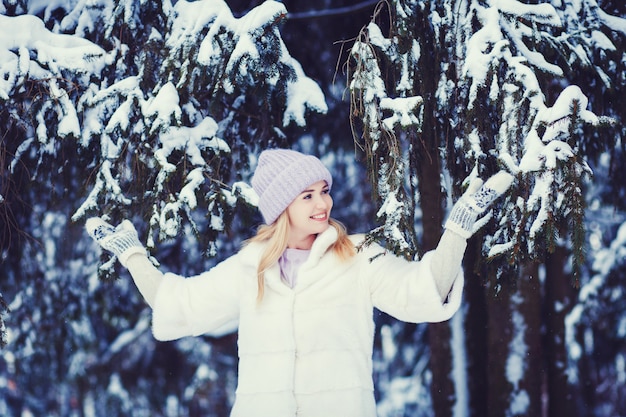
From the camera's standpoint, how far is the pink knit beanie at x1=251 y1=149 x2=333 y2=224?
3592 millimetres

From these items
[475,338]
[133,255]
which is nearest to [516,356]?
[475,338]

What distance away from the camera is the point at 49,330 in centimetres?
669

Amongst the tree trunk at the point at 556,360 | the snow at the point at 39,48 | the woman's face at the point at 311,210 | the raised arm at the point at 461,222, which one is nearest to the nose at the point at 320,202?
the woman's face at the point at 311,210

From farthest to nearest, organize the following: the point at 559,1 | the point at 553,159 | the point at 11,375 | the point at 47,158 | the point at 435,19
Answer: the point at 11,375, the point at 47,158, the point at 559,1, the point at 435,19, the point at 553,159

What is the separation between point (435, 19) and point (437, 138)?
2.03 ft

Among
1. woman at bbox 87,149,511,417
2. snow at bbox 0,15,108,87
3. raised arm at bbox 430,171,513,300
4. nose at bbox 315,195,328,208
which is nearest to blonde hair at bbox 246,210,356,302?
woman at bbox 87,149,511,417

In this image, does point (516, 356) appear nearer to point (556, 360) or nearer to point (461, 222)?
point (556, 360)

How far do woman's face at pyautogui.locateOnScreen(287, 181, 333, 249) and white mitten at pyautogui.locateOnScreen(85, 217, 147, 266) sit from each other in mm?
732

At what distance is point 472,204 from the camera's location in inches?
125

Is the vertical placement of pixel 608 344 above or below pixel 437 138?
below

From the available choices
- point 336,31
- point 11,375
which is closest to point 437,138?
point 336,31

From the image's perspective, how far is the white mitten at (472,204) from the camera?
3182mm

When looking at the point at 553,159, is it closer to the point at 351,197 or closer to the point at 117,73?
→ the point at 117,73

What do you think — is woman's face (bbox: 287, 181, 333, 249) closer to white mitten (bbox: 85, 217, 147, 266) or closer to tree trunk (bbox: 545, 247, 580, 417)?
white mitten (bbox: 85, 217, 147, 266)
